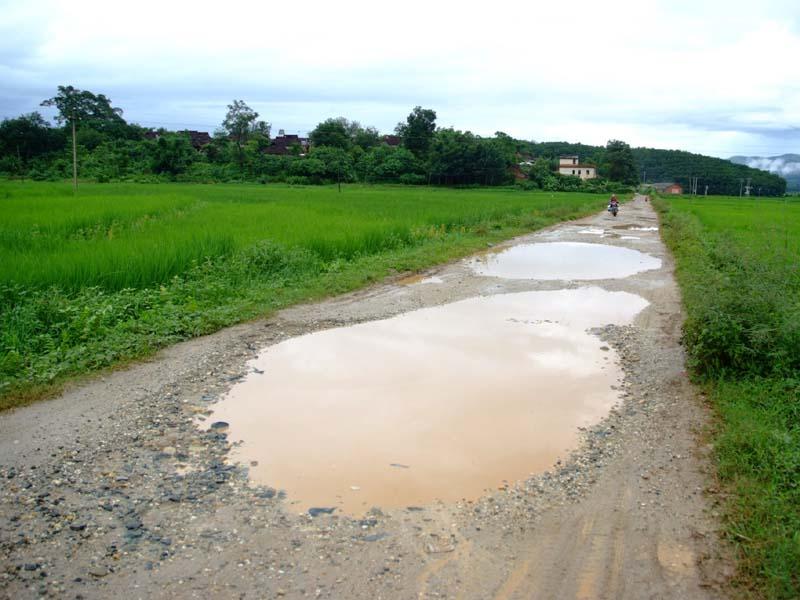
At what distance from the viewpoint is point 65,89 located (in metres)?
59.7

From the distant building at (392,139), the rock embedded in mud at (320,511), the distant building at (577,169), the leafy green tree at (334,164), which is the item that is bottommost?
the rock embedded in mud at (320,511)

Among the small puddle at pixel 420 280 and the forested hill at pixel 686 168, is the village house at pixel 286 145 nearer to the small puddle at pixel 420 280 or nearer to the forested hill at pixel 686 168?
the forested hill at pixel 686 168

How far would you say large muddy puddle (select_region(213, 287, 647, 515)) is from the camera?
12.8 ft

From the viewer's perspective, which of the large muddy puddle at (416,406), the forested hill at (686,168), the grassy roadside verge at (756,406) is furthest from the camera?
the forested hill at (686,168)

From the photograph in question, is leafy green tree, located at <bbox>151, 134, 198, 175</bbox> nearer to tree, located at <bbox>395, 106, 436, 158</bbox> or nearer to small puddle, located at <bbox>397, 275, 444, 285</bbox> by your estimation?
tree, located at <bbox>395, 106, 436, 158</bbox>

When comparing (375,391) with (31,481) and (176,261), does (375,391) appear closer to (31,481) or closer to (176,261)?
(31,481)

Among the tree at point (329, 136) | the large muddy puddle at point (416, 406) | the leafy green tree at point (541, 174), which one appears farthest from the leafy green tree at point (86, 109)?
the large muddy puddle at point (416, 406)

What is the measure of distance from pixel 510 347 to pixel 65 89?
65.9 meters

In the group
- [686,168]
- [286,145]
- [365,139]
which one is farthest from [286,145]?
A: [686,168]

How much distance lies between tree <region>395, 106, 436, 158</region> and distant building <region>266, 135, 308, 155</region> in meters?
10.8

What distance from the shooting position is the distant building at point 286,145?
202 feet

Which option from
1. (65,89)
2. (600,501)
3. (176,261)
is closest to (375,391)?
(600,501)

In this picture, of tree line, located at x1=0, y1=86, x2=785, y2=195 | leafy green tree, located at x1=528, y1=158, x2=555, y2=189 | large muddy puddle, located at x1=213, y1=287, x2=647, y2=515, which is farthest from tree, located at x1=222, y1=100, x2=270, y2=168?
large muddy puddle, located at x1=213, y1=287, x2=647, y2=515

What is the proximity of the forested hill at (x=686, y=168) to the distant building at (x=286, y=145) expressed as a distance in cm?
3384
